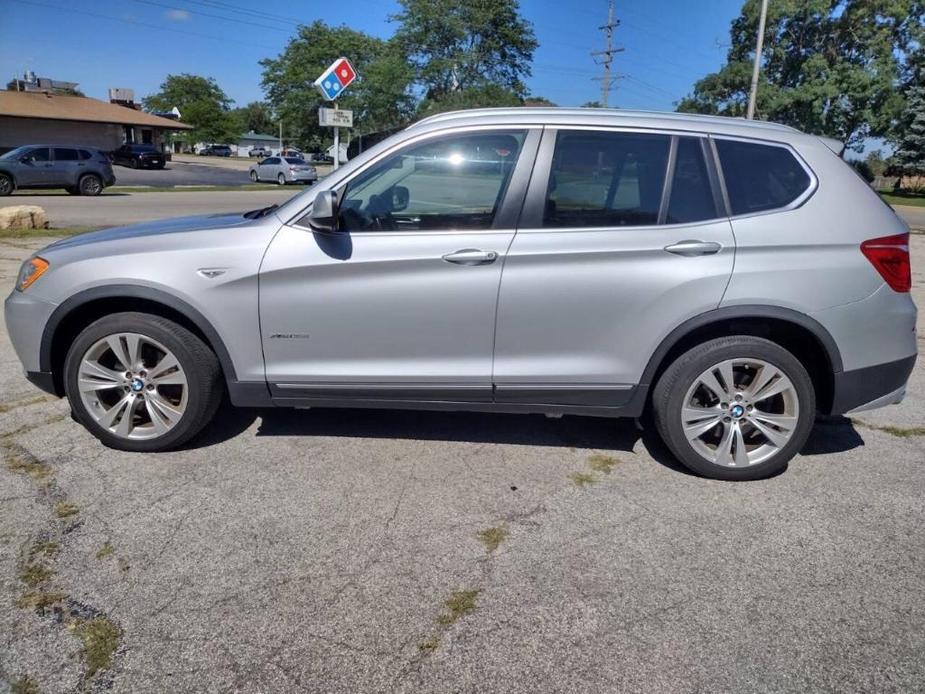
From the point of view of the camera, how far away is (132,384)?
3.82m

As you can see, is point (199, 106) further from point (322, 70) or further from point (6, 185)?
point (6, 185)

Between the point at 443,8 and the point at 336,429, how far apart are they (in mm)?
63170

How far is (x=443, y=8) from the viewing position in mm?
60219

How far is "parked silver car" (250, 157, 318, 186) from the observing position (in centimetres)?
3641

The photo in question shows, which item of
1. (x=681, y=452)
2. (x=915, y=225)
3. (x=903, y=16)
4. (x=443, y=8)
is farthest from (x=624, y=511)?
(x=443, y=8)

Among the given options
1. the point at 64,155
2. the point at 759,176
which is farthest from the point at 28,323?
the point at 64,155

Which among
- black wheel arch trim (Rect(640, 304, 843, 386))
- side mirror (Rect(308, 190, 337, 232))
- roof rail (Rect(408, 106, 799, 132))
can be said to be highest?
roof rail (Rect(408, 106, 799, 132))

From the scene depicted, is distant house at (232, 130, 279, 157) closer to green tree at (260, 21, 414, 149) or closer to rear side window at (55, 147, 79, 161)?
green tree at (260, 21, 414, 149)

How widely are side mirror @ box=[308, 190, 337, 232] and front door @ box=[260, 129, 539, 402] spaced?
0.05 metres

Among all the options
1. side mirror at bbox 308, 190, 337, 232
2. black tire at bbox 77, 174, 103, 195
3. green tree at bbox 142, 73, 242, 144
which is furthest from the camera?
green tree at bbox 142, 73, 242, 144

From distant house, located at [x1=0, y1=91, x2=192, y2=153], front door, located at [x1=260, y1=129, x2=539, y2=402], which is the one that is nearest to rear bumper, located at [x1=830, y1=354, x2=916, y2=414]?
front door, located at [x1=260, y1=129, x2=539, y2=402]

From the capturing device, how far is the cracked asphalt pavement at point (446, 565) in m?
2.35

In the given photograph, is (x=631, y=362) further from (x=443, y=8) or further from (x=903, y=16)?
(x=443, y=8)

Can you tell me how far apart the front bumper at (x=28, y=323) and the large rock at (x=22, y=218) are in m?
11.1
